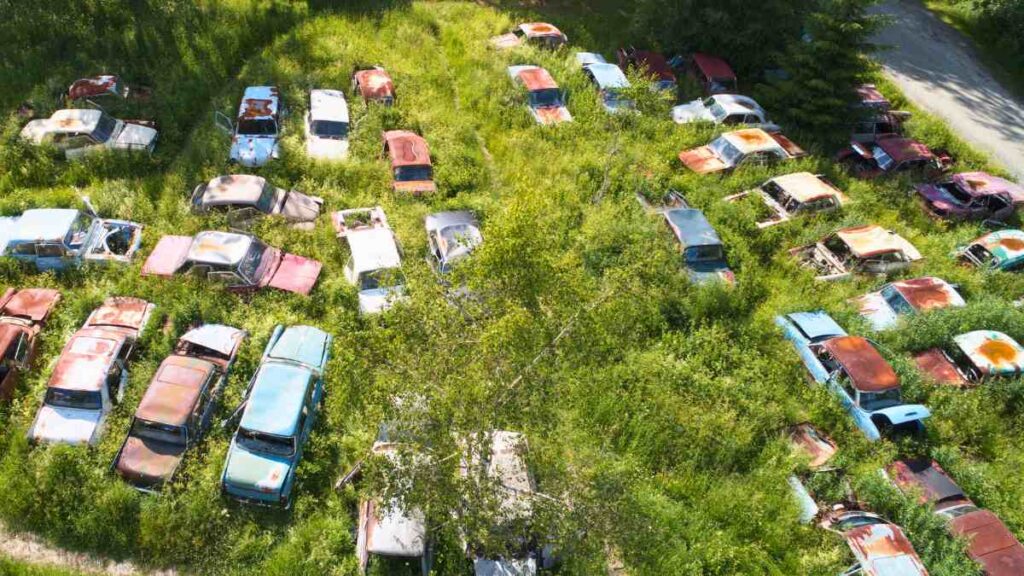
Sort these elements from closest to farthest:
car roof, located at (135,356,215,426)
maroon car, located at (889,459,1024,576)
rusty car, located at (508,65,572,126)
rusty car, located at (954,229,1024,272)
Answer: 1. maroon car, located at (889,459,1024,576)
2. car roof, located at (135,356,215,426)
3. rusty car, located at (954,229,1024,272)
4. rusty car, located at (508,65,572,126)

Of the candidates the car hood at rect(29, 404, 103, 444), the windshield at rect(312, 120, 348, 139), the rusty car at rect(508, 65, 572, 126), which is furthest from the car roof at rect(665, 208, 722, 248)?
the car hood at rect(29, 404, 103, 444)

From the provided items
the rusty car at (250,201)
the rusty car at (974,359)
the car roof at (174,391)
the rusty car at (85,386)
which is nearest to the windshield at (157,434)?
the car roof at (174,391)

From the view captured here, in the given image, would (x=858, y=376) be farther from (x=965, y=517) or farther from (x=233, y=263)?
(x=233, y=263)

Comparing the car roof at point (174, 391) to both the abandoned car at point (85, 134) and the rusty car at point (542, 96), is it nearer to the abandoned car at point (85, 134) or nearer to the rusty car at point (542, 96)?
the abandoned car at point (85, 134)

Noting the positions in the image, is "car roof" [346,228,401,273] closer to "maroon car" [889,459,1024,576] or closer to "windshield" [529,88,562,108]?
"windshield" [529,88,562,108]

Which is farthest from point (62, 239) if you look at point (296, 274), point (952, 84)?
point (952, 84)

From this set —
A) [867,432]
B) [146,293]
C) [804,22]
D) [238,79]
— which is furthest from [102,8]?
[867,432]
